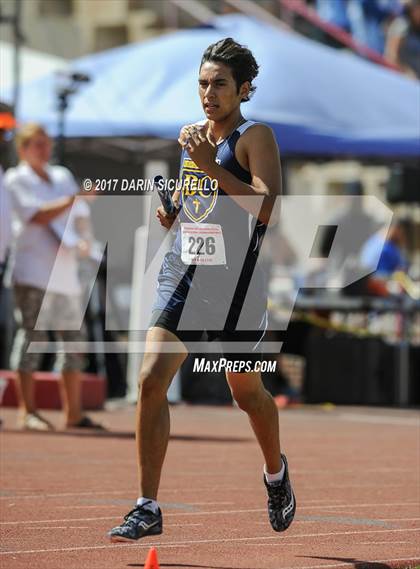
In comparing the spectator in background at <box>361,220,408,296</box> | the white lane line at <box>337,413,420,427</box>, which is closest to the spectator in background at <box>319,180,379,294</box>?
the spectator in background at <box>361,220,408,296</box>

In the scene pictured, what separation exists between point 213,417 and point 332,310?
10.3ft

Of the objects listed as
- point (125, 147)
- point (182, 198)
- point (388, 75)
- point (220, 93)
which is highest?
point (220, 93)

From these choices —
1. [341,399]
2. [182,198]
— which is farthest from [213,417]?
[182,198]

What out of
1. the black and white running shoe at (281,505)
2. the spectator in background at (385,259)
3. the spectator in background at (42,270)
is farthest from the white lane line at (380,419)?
the black and white running shoe at (281,505)

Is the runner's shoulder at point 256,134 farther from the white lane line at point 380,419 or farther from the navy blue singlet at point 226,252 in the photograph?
the white lane line at point 380,419

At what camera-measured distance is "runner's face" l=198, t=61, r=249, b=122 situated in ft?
21.8

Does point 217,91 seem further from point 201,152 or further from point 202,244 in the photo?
point 202,244

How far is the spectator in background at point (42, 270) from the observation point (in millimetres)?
11883

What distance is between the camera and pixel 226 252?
666 cm

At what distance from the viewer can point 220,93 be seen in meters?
6.66

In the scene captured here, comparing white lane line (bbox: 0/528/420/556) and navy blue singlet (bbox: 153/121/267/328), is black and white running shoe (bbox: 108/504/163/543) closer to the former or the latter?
white lane line (bbox: 0/528/420/556)

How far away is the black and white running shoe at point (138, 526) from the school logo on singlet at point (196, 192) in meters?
1.25

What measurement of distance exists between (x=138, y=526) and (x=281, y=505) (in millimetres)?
825

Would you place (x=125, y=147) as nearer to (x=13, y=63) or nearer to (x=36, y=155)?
(x=13, y=63)
